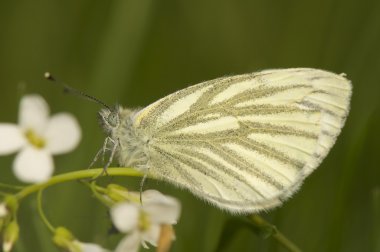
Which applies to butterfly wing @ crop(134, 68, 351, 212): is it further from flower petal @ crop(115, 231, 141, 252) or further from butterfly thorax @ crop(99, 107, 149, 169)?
flower petal @ crop(115, 231, 141, 252)

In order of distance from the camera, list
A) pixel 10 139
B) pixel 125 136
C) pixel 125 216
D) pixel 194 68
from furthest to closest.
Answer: pixel 194 68, pixel 125 136, pixel 10 139, pixel 125 216

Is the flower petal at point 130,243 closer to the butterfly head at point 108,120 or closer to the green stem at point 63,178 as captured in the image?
the green stem at point 63,178

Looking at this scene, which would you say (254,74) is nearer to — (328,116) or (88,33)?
(328,116)

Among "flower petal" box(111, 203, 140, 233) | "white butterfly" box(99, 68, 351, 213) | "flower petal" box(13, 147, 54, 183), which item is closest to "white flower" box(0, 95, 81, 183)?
"flower petal" box(13, 147, 54, 183)

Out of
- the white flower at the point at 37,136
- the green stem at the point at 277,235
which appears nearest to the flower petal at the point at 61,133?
the white flower at the point at 37,136

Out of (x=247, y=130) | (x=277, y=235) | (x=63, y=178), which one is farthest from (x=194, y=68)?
(x=63, y=178)

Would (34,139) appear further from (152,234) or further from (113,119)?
(113,119)

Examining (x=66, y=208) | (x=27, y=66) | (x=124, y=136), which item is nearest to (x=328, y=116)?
(x=124, y=136)
